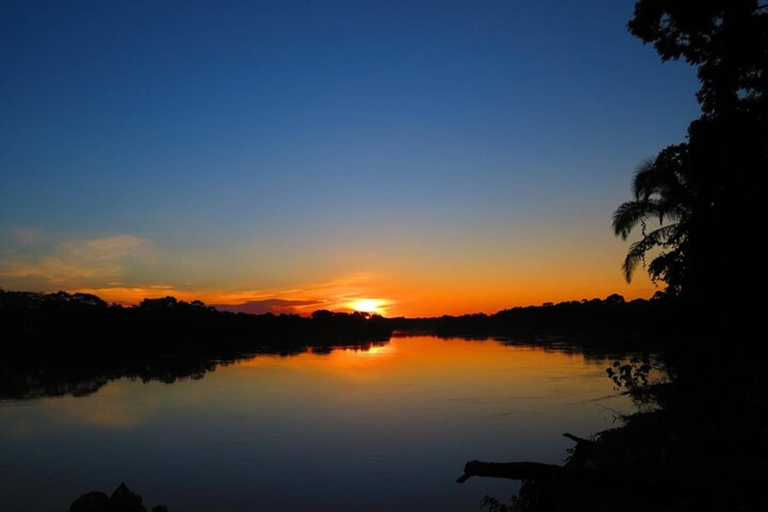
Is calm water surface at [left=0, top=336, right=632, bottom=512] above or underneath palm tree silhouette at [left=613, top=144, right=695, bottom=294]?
underneath

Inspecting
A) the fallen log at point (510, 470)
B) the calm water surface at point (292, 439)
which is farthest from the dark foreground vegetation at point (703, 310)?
the calm water surface at point (292, 439)

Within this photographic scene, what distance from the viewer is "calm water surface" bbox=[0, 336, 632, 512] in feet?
52.2

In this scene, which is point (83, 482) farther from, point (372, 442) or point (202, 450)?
point (372, 442)

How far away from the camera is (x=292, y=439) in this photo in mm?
23141

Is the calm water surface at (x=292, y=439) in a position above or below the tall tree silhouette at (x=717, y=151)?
below

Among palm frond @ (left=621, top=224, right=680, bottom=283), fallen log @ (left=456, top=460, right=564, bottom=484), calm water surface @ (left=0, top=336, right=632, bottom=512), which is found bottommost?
calm water surface @ (left=0, top=336, right=632, bottom=512)

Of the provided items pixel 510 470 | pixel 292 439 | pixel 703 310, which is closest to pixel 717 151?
pixel 703 310

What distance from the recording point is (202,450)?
21219mm

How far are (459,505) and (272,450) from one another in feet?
29.6

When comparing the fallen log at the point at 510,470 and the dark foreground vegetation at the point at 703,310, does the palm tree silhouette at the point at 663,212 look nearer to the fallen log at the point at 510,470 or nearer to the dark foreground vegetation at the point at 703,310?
the dark foreground vegetation at the point at 703,310

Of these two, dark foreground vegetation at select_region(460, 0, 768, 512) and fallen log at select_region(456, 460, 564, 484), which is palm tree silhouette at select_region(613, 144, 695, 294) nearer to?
dark foreground vegetation at select_region(460, 0, 768, 512)

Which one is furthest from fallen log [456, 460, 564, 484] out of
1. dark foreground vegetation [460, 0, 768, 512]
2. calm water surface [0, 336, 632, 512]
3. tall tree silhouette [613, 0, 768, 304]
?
tall tree silhouette [613, 0, 768, 304]

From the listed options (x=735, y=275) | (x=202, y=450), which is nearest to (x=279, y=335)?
(x=202, y=450)

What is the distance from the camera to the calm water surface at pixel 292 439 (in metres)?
15.9
